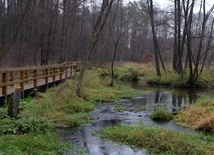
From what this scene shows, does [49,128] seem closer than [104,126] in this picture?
Yes

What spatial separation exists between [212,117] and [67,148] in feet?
19.5

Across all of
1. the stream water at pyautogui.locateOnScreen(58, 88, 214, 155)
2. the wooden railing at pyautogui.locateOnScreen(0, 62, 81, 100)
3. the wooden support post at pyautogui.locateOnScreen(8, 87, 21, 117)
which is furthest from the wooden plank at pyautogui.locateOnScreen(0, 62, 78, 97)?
the stream water at pyautogui.locateOnScreen(58, 88, 214, 155)

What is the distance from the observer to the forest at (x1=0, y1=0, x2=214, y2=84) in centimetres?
2605

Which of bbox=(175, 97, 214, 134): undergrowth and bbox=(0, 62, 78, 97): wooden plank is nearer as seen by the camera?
bbox=(175, 97, 214, 134): undergrowth

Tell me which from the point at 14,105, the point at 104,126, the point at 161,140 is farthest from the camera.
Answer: the point at 104,126

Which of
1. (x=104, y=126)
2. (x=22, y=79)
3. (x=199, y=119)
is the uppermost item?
(x=22, y=79)

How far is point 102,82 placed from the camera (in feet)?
77.5

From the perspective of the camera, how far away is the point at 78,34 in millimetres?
51062

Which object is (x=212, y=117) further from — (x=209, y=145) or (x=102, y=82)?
(x=102, y=82)

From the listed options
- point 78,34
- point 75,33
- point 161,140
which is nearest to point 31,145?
point 161,140

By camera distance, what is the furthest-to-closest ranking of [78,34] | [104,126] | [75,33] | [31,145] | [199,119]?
1. [78,34]
2. [75,33]
3. [199,119]
4. [104,126]
5. [31,145]

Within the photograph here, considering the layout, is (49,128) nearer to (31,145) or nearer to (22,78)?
(31,145)

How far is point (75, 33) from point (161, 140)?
3995 centimetres

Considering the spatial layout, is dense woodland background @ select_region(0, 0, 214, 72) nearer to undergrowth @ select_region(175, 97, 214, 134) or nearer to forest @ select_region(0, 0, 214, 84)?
forest @ select_region(0, 0, 214, 84)
